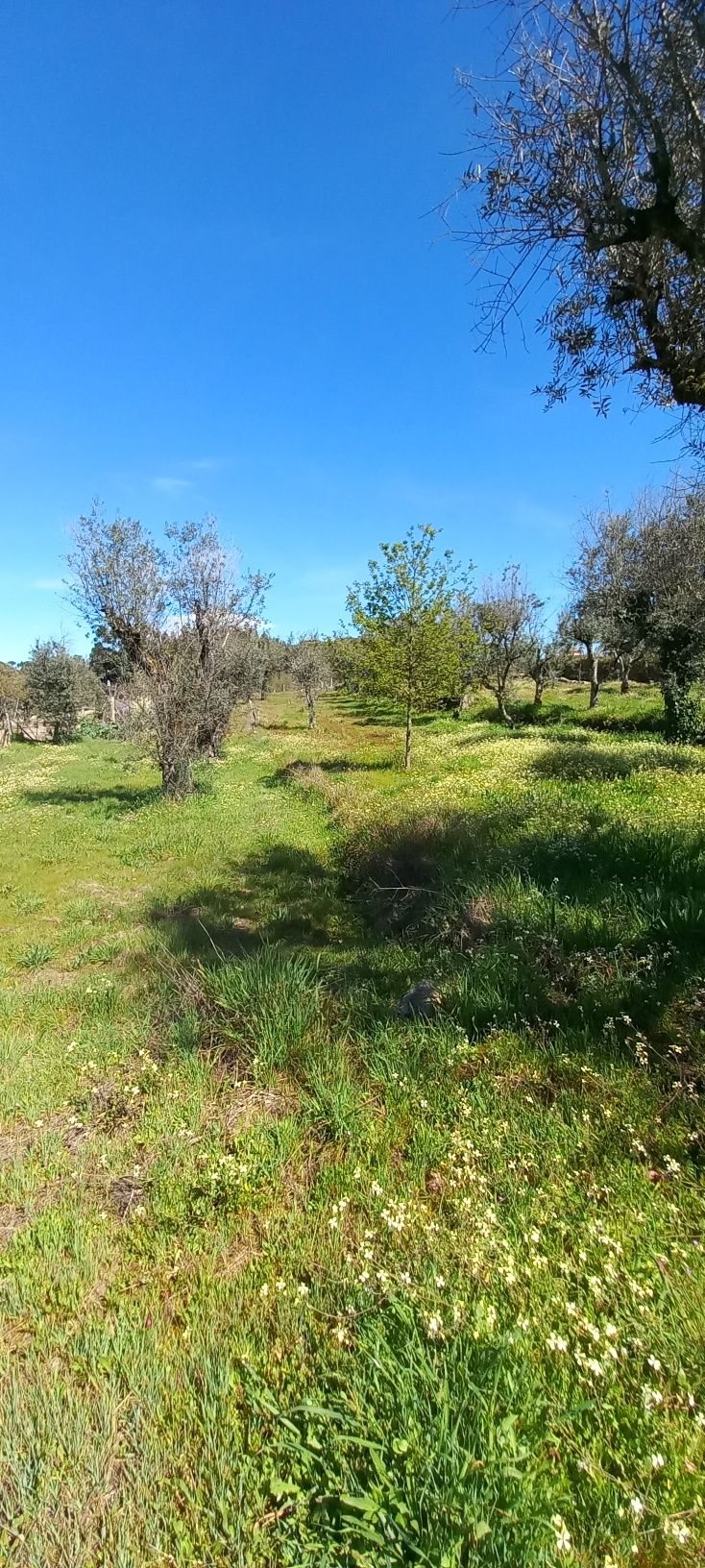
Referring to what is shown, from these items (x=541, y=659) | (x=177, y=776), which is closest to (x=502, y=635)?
(x=541, y=659)

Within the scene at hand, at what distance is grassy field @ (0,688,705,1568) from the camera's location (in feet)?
5.79

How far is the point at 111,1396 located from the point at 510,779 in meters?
13.0

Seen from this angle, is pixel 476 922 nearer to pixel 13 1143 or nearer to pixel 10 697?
pixel 13 1143

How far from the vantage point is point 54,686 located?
4062cm

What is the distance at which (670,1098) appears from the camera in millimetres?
3332

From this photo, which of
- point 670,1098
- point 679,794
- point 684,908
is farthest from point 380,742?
point 670,1098

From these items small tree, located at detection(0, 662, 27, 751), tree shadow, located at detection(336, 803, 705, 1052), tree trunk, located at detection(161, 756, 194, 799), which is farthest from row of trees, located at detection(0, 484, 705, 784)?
small tree, located at detection(0, 662, 27, 751)

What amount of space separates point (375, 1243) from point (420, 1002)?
7.53ft

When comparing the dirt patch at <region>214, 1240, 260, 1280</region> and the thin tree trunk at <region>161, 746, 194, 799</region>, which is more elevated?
the thin tree trunk at <region>161, 746, 194, 799</region>

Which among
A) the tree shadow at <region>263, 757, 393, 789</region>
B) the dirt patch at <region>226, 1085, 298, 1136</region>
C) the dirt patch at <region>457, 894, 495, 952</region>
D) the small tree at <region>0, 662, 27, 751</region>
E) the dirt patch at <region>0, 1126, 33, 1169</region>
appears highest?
the small tree at <region>0, 662, 27, 751</region>

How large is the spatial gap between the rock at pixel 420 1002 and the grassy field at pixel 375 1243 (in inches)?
5.2

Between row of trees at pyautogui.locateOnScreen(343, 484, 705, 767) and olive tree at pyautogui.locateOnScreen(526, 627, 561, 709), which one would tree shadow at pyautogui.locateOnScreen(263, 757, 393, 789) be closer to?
row of trees at pyautogui.locateOnScreen(343, 484, 705, 767)

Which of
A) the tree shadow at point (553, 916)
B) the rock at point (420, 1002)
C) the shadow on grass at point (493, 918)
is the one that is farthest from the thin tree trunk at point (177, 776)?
the rock at point (420, 1002)

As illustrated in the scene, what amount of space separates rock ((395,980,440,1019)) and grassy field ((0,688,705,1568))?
13cm
